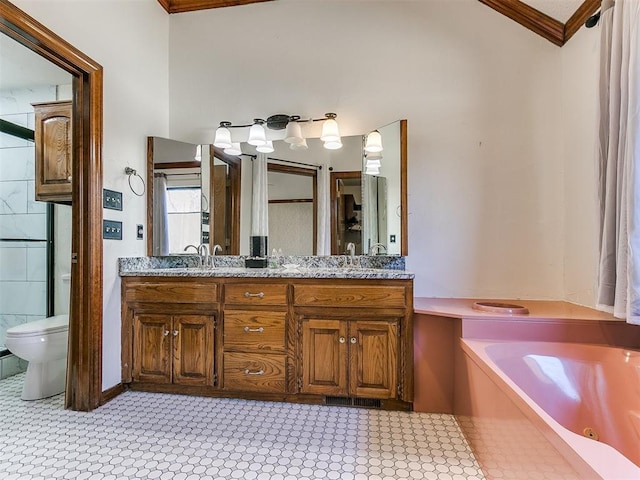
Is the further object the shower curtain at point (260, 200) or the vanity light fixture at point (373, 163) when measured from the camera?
the shower curtain at point (260, 200)

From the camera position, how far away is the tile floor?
55.9 inches

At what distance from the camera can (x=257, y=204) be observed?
8.52 ft

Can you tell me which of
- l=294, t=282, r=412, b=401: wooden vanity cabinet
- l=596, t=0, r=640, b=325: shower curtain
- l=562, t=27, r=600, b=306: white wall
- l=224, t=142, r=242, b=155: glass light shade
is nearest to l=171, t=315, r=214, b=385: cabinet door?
l=294, t=282, r=412, b=401: wooden vanity cabinet

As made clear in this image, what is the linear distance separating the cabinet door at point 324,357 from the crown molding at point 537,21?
91.9 inches

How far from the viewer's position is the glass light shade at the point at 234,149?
265cm

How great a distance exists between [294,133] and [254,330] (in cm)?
145

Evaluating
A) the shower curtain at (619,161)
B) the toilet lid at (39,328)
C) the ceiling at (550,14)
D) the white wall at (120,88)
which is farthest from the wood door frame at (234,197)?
the shower curtain at (619,161)

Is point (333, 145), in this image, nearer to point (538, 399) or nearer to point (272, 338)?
point (272, 338)

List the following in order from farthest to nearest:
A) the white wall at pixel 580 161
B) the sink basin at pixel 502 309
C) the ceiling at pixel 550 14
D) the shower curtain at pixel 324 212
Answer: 1. the shower curtain at pixel 324 212
2. the ceiling at pixel 550 14
3. the white wall at pixel 580 161
4. the sink basin at pixel 502 309

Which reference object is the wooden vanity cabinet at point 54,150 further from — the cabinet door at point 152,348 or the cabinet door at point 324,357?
the cabinet door at point 324,357

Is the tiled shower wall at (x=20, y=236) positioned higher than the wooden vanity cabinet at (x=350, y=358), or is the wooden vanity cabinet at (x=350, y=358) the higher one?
the tiled shower wall at (x=20, y=236)

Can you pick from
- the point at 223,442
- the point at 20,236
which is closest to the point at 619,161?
the point at 223,442

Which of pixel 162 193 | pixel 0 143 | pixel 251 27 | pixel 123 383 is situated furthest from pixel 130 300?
pixel 251 27

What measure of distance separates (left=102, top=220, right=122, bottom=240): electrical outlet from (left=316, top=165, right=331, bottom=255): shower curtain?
1.35m
